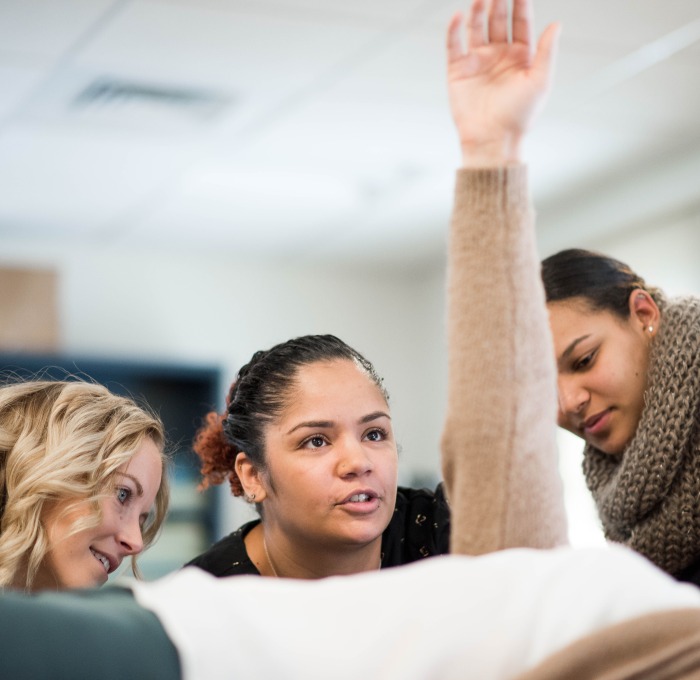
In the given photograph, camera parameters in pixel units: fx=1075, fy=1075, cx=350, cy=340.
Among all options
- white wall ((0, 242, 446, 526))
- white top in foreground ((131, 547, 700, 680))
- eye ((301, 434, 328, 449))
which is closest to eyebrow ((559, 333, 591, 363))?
eye ((301, 434, 328, 449))

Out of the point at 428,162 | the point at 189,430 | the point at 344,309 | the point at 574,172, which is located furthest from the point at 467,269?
the point at 344,309

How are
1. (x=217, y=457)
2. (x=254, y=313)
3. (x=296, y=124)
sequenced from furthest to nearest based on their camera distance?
(x=254, y=313) → (x=296, y=124) → (x=217, y=457)

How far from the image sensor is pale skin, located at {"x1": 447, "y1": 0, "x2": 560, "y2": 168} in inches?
32.3

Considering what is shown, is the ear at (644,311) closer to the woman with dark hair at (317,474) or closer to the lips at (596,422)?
the lips at (596,422)

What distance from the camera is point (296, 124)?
3732 mm

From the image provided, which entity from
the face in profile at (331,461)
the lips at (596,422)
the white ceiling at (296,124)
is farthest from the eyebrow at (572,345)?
the white ceiling at (296,124)

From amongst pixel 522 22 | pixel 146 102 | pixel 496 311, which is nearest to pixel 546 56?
pixel 522 22

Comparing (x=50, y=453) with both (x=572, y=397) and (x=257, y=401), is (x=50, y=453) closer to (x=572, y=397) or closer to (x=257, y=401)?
(x=257, y=401)

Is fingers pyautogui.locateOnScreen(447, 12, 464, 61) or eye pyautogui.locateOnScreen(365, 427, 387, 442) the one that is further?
eye pyautogui.locateOnScreen(365, 427, 387, 442)

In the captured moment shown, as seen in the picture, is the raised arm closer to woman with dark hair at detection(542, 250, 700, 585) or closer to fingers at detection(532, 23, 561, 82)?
fingers at detection(532, 23, 561, 82)

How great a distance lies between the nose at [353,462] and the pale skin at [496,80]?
0.99m

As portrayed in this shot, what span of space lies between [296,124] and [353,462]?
218cm

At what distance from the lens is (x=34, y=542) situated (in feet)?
5.15

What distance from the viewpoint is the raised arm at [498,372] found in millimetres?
761
